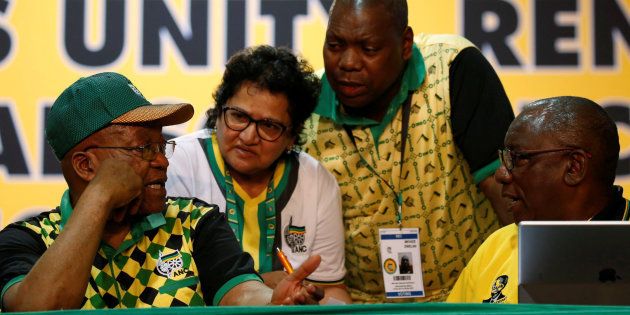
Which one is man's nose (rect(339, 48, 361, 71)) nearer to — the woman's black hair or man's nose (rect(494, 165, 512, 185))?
the woman's black hair

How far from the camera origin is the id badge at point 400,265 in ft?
10.8

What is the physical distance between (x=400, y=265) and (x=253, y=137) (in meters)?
0.70

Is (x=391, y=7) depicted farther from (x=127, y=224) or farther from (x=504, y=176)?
(x=127, y=224)

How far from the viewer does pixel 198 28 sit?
3.96 m

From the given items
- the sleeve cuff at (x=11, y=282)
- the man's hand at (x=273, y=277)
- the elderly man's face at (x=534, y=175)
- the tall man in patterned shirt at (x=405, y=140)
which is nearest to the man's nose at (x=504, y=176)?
the elderly man's face at (x=534, y=175)

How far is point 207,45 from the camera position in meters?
3.95

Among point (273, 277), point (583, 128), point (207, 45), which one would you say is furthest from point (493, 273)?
point (207, 45)

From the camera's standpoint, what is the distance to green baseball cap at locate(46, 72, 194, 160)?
92.0 inches

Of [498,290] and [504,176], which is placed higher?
[504,176]

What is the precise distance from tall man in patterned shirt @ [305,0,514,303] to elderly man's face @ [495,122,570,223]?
0.62m

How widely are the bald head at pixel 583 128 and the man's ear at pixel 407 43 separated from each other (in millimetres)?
886

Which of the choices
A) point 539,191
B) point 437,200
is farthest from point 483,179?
point 539,191

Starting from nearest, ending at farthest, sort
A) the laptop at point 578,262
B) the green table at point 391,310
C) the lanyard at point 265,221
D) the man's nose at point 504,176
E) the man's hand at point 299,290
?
the green table at point 391,310 → the laptop at point 578,262 → the man's hand at point 299,290 → the man's nose at point 504,176 → the lanyard at point 265,221

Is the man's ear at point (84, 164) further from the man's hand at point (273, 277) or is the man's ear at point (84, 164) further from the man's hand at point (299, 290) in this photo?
the man's hand at point (273, 277)
